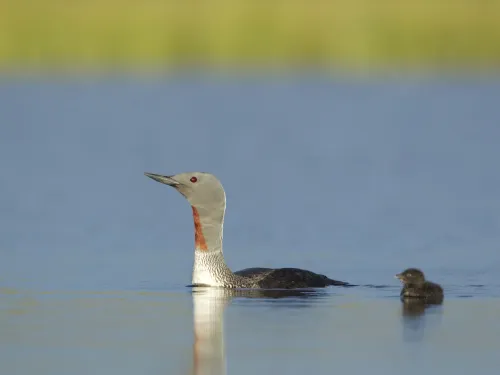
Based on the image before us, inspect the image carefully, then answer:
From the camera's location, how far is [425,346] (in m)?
9.34

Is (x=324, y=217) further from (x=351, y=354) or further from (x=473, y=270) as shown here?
(x=351, y=354)

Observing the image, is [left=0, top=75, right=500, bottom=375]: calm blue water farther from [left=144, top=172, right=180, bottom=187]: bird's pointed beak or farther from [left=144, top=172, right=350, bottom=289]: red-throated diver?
[left=144, top=172, right=180, bottom=187]: bird's pointed beak

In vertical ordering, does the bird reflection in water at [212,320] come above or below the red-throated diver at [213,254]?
below

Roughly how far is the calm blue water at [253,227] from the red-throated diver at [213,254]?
0.24 metres

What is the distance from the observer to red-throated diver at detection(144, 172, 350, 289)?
11.9m

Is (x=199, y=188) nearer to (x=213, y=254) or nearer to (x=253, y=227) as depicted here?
(x=213, y=254)

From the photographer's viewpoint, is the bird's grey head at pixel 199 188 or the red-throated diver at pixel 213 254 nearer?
the red-throated diver at pixel 213 254

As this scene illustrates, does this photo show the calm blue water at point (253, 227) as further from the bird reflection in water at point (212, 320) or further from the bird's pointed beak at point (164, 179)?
the bird's pointed beak at point (164, 179)

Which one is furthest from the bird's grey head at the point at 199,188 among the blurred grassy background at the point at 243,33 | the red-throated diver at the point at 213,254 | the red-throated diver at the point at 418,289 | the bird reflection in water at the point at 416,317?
the blurred grassy background at the point at 243,33

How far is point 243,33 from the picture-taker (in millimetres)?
37312

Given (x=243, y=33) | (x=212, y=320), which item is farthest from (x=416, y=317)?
(x=243, y=33)

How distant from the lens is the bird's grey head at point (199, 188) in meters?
12.0

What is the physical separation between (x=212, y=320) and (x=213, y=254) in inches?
70.9

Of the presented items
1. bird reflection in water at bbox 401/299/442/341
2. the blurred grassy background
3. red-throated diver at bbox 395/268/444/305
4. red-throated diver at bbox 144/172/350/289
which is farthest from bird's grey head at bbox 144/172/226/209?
the blurred grassy background
